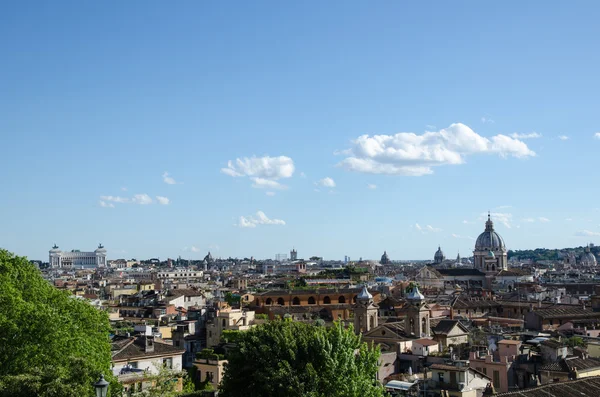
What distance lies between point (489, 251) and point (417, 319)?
115416 millimetres

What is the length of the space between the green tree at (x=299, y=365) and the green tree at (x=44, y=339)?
530 centimetres

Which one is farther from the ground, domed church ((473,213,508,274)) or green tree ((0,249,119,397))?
domed church ((473,213,508,274))

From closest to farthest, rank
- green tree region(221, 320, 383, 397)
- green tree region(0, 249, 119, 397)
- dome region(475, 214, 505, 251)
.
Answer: green tree region(0, 249, 119, 397) → green tree region(221, 320, 383, 397) → dome region(475, 214, 505, 251)


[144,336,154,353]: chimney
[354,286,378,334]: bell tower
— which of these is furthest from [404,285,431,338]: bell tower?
[144,336,154,353]: chimney

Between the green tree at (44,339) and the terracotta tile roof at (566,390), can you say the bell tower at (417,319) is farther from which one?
the green tree at (44,339)

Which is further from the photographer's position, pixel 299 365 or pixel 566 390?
pixel 566 390

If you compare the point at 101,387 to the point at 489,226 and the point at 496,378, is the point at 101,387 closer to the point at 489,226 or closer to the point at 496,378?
the point at 496,378

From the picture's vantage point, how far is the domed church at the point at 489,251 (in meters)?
168

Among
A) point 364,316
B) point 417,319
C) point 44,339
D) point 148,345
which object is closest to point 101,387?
point 44,339

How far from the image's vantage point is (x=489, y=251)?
170m

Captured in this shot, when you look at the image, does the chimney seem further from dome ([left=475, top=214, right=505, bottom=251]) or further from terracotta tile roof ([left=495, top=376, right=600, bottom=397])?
dome ([left=475, top=214, right=505, bottom=251])

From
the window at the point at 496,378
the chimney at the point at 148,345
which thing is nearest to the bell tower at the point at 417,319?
the window at the point at 496,378

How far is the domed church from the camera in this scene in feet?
550

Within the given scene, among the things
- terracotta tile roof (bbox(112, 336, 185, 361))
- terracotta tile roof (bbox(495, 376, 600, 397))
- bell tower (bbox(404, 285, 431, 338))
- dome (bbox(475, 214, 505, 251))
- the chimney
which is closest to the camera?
terracotta tile roof (bbox(495, 376, 600, 397))
